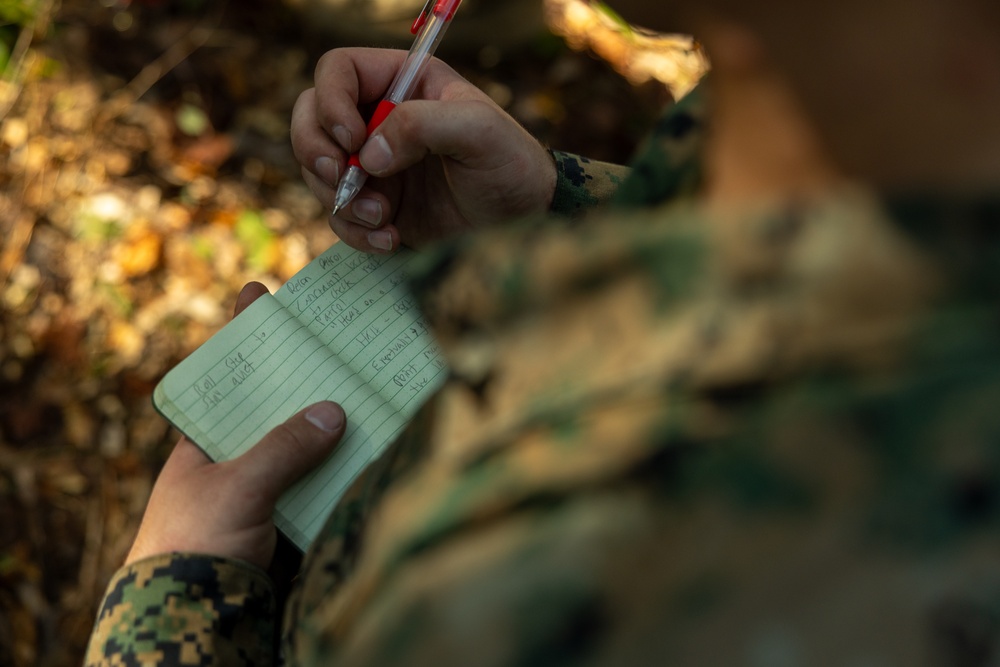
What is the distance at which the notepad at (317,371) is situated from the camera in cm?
89

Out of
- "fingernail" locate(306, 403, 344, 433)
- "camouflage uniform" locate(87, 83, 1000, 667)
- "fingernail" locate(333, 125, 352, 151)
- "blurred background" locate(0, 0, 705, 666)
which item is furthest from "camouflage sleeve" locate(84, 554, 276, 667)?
"blurred background" locate(0, 0, 705, 666)

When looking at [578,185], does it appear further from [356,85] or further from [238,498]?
[238,498]

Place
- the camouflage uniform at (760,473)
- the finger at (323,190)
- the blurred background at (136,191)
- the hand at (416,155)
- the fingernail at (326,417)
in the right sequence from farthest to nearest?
the blurred background at (136,191)
the finger at (323,190)
the hand at (416,155)
the fingernail at (326,417)
the camouflage uniform at (760,473)

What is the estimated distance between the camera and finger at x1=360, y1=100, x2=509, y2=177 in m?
0.95

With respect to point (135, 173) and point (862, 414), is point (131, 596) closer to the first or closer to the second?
point (862, 414)

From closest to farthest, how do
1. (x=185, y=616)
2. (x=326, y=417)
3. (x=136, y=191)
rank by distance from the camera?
(x=185, y=616) → (x=326, y=417) → (x=136, y=191)

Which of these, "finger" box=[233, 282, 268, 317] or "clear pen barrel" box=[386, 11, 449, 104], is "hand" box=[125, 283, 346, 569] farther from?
"clear pen barrel" box=[386, 11, 449, 104]

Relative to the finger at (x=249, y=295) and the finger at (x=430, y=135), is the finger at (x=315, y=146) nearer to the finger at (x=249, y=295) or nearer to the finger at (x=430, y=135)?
the finger at (x=430, y=135)

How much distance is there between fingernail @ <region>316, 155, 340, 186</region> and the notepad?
3.6 inches

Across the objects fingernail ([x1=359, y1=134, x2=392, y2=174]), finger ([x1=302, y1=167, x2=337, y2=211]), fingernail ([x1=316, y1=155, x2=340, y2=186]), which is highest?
fingernail ([x1=359, y1=134, x2=392, y2=174])

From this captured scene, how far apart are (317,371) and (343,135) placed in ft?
1.03

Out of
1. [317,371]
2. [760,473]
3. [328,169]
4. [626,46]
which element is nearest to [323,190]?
[328,169]

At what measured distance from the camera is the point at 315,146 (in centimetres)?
104

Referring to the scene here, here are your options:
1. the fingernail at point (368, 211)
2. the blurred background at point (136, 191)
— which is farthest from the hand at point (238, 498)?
the blurred background at point (136, 191)
